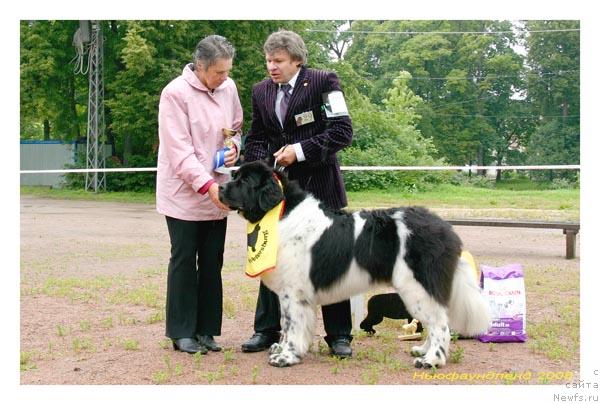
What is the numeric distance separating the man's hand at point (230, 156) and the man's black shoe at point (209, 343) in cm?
137

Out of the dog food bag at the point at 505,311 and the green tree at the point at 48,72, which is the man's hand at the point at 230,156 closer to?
the dog food bag at the point at 505,311

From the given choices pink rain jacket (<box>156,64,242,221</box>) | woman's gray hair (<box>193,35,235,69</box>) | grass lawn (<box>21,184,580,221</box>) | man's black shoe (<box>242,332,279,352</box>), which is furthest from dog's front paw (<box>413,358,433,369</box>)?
grass lawn (<box>21,184,580,221</box>)

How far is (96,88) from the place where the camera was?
23859 mm

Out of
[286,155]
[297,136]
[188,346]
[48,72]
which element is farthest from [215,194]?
[48,72]

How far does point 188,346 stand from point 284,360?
808 millimetres

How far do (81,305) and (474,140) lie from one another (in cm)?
3095

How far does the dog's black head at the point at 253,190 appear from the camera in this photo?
4.73 m

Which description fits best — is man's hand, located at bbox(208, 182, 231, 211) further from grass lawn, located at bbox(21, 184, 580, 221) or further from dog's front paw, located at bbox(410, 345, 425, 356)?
grass lawn, located at bbox(21, 184, 580, 221)

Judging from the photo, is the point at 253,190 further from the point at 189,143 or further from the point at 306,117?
the point at 306,117

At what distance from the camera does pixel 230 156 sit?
5.15m

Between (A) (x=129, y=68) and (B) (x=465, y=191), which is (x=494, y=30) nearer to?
(B) (x=465, y=191)

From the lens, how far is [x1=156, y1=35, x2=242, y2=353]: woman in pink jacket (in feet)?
16.2

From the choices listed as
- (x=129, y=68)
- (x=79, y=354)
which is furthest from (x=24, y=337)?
(x=129, y=68)

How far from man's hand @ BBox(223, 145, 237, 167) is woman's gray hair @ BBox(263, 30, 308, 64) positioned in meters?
0.79
